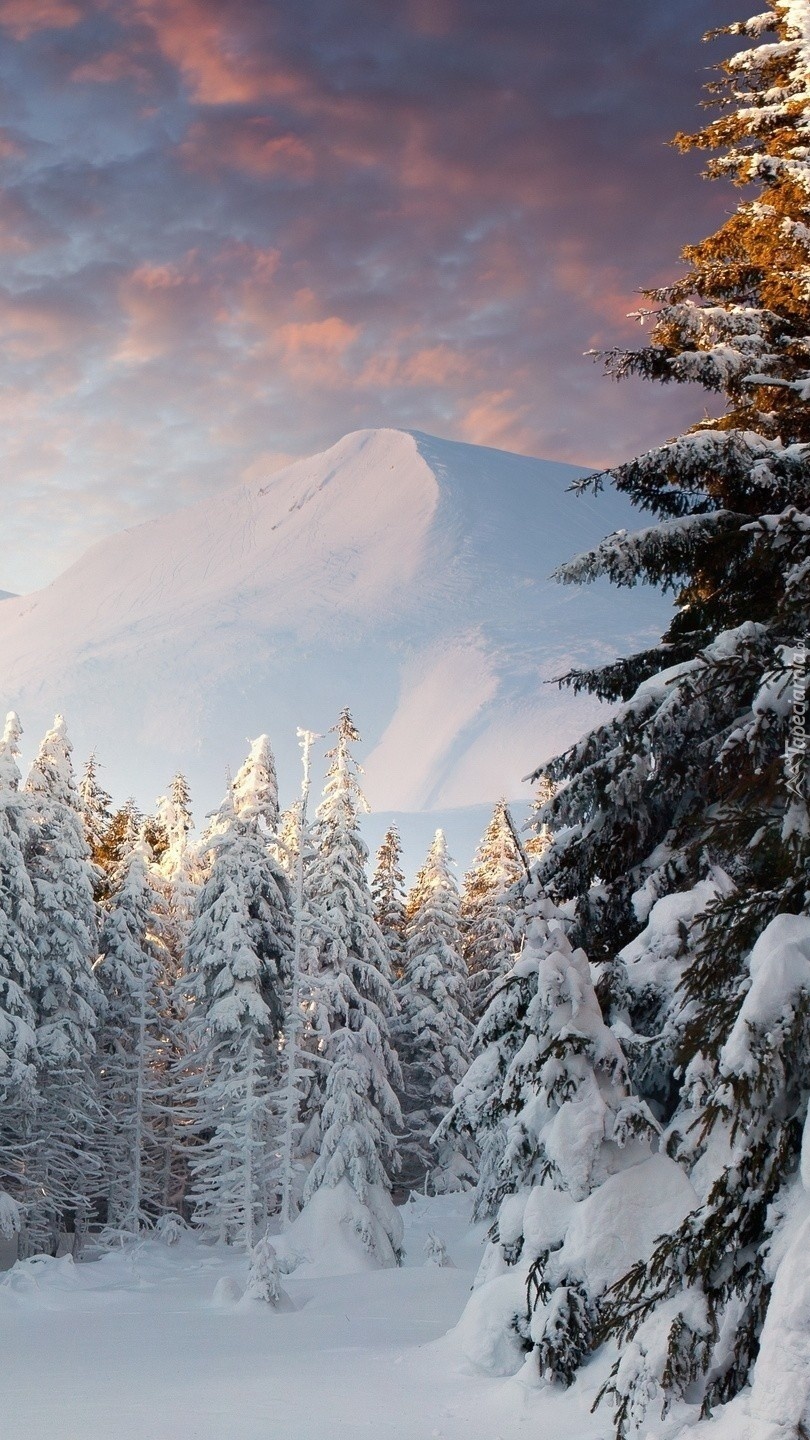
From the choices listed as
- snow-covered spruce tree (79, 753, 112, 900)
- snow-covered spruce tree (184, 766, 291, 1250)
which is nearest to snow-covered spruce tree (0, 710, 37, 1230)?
snow-covered spruce tree (184, 766, 291, 1250)

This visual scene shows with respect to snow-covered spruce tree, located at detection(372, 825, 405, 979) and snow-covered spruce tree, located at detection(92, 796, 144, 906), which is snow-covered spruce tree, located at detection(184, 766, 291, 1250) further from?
snow-covered spruce tree, located at detection(372, 825, 405, 979)

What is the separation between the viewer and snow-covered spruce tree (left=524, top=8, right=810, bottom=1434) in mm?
6066

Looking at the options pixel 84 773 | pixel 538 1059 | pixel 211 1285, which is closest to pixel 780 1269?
pixel 538 1059

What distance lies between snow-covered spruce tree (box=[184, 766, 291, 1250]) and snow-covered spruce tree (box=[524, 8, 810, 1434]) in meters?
21.3

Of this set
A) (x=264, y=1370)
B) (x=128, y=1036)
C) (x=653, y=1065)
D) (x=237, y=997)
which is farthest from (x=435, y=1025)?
(x=653, y=1065)

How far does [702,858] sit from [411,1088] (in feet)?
102

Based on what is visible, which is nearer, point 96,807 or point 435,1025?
point 435,1025

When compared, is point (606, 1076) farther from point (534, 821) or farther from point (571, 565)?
point (571, 565)

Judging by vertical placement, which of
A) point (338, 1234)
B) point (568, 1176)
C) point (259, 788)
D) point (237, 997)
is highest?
point (259, 788)

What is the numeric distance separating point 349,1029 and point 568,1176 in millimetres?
22350

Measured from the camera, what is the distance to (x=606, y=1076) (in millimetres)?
8477

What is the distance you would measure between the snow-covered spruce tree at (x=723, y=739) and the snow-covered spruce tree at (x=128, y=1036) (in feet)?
78.3

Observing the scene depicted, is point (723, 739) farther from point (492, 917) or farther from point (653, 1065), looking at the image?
point (492, 917)

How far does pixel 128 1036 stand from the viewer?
33.3 meters
